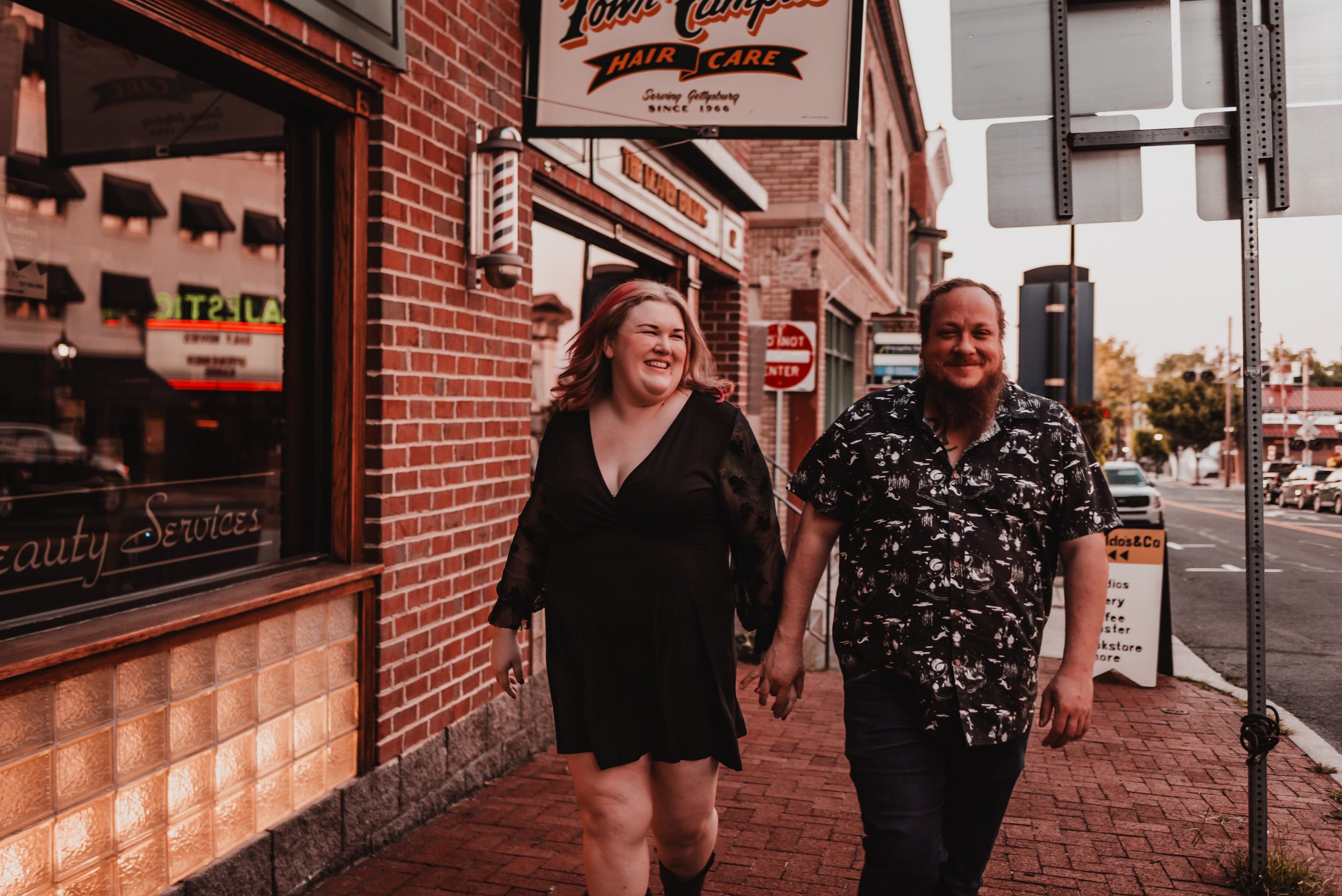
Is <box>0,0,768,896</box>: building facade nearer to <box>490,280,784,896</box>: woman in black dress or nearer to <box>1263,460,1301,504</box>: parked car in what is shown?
<box>490,280,784,896</box>: woman in black dress

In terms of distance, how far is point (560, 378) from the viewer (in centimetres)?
318

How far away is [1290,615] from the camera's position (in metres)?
9.40

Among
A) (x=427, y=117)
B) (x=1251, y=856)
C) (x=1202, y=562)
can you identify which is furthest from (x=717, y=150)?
(x=1202, y=562)

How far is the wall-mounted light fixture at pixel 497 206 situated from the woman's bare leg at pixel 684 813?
2.51 meters

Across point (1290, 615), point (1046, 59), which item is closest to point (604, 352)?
point (1046, 59)

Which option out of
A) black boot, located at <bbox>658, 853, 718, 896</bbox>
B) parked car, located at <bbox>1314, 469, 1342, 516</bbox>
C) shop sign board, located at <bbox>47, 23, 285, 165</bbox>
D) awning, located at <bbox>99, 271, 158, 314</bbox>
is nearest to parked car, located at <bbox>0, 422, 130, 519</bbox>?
awning, located at <bbox>99, 271, 158, 314</bbox>

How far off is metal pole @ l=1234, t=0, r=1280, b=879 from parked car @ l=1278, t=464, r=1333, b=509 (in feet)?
10.9

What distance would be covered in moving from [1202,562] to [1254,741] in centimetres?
1242

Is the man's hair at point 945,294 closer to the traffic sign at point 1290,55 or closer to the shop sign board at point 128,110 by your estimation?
the traffic sign at point 1290,55

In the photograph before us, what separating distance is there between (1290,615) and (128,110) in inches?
383

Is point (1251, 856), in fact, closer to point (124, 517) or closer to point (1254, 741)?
point (1254, 741)

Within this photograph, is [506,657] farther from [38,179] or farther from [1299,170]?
[1299,170]

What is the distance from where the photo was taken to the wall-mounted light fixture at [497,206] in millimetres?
4594

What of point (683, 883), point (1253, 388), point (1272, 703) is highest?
point (1253, 388)
